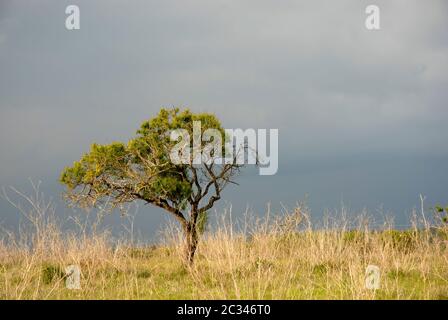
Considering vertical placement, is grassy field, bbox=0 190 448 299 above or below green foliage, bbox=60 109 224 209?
below

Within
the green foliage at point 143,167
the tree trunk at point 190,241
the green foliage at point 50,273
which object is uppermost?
the green foliage at point 143,167

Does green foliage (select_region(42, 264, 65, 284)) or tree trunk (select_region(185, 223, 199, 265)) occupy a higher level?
tree trunk (select_region(185, 223, 199, 265))

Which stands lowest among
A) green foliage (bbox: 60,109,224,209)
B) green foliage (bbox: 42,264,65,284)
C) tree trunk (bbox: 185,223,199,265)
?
green foliage (bbox: 42,264,65,284)

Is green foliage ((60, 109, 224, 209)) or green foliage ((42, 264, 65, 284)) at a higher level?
green foliage ((60, 109, 224, 209))

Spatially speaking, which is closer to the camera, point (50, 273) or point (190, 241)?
point (50, 273)

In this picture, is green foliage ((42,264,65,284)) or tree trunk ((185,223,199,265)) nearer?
green foliage ((42,264,65,284))

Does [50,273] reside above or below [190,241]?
below

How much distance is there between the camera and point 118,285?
980 cm

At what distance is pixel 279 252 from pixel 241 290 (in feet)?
19.6

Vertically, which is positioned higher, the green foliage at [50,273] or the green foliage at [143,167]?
the green foliage at [143,167]
